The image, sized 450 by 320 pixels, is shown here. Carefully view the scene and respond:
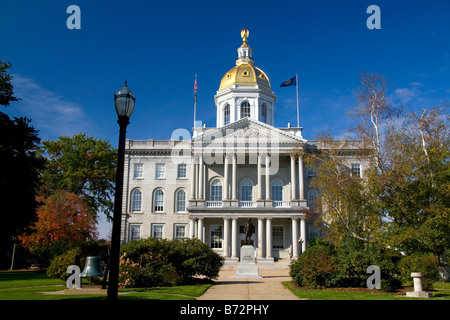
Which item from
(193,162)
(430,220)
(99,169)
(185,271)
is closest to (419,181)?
(430,220)

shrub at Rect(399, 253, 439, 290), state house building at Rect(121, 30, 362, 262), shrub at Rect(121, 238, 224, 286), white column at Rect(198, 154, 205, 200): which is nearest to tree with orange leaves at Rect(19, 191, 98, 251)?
state house building at Rect(121, 30, 362, 262)

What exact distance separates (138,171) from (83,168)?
22.7 ft

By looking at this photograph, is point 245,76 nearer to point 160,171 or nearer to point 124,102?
point 160,171

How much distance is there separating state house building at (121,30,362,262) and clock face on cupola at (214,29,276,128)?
19.3 ft

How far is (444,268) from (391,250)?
5.05 m

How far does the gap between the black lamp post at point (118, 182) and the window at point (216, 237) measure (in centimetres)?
4139

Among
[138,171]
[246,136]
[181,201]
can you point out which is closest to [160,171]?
[138,171]

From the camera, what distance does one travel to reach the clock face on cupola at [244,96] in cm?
5844

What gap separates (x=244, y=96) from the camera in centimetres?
5881

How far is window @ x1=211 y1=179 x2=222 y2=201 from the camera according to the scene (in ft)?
171

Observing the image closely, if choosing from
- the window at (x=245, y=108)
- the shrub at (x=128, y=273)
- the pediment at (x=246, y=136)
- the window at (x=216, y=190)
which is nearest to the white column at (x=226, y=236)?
the window at (x=216, y=190)

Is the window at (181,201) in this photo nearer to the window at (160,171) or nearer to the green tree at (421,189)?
the window at (160,171)
